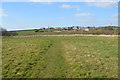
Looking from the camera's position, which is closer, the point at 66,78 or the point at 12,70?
the point at 66,78

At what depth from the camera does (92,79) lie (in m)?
5.55

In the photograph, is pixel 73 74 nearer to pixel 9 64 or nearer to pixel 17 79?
pixel 17 79

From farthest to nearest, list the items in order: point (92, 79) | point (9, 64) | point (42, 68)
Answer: point (9, 64) → point (42, 68) → point (92, 79)

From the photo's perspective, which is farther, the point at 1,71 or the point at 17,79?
the point at 1,71

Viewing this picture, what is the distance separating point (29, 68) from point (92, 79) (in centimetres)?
324

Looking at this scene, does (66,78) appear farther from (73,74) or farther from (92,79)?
(92,79)

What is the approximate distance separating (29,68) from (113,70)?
4180 mm

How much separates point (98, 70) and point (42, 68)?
9.08 feet

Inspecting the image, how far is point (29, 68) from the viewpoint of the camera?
7.03 m

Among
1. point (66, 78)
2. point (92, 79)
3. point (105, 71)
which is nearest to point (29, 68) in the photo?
point (66, 78)

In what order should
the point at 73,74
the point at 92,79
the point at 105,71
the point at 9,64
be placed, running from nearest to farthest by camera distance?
the point at 92,79
the point at 73,74
the point at 105,71
the point at 9,64

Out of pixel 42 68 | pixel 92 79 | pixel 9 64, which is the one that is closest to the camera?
pixel 92 79

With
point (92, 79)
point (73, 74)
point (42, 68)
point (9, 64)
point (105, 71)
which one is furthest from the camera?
point (9, 64)

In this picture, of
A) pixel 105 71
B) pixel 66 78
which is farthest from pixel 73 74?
pixel 105 71
